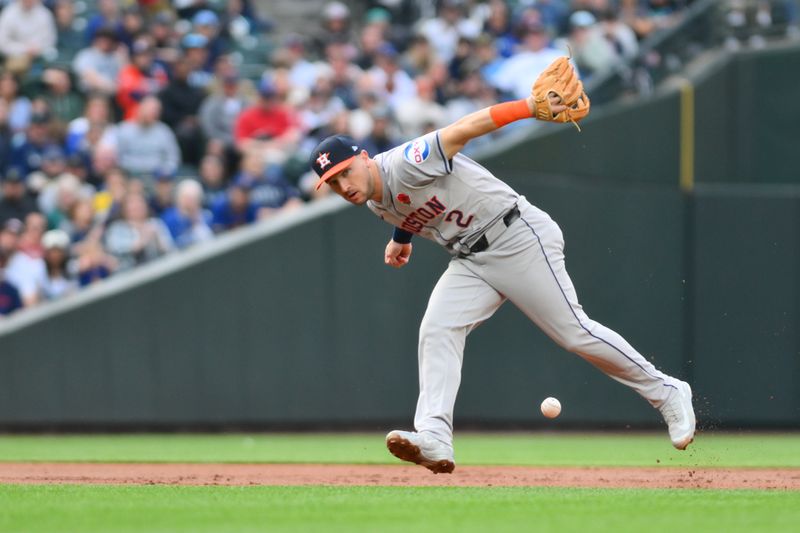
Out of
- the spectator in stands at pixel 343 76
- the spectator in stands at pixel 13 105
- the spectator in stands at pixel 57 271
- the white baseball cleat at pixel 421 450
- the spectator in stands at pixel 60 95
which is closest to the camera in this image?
the white baseball cleat at pixel 421 450

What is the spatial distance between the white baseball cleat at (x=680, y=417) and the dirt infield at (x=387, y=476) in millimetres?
236

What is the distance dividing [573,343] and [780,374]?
534 centimetres

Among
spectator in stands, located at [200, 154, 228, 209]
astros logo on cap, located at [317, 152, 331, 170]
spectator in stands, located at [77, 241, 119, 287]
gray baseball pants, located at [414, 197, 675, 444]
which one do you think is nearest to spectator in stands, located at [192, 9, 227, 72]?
spectator in stands, located at [200, 154, 228, 209]

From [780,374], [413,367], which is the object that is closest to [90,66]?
[413,367]

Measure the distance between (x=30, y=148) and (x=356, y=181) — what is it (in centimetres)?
621

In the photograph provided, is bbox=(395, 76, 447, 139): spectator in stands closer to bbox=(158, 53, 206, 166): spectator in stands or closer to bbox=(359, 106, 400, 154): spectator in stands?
bbox=(359, 106, 400, 154): spectator in stands

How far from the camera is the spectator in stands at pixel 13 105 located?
1187 centimetres

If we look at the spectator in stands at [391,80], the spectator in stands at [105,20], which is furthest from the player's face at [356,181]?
the spectator in stands at [105,20]

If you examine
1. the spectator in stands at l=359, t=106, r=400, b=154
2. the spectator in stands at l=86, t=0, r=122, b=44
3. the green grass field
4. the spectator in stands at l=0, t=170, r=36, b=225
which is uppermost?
the spectator in stands at l=86, t=0, r=122, b=44

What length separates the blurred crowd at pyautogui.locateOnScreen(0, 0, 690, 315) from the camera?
11156 millimetres

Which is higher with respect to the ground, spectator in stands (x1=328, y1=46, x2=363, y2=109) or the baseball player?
spectator in stands (x1=328, y1=46, x2=363, y2=109)

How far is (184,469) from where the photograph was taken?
25.1ft

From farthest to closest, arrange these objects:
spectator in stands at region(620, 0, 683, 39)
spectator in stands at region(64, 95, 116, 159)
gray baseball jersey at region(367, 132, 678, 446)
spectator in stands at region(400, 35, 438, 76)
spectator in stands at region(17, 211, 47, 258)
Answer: spectator in stands at region(620, 0, 683, 39) → spectator in stands at region(400, 35, 438, 76) → spectator in stands at region(64, 95, 116, 159) → spectator in stands at region(17, 211, 47, 258) → gray baseball jersey at region(367, 132, 678, 446)

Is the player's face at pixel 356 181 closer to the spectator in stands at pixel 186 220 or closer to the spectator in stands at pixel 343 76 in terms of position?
the spectator in stands at pixel 186 220
